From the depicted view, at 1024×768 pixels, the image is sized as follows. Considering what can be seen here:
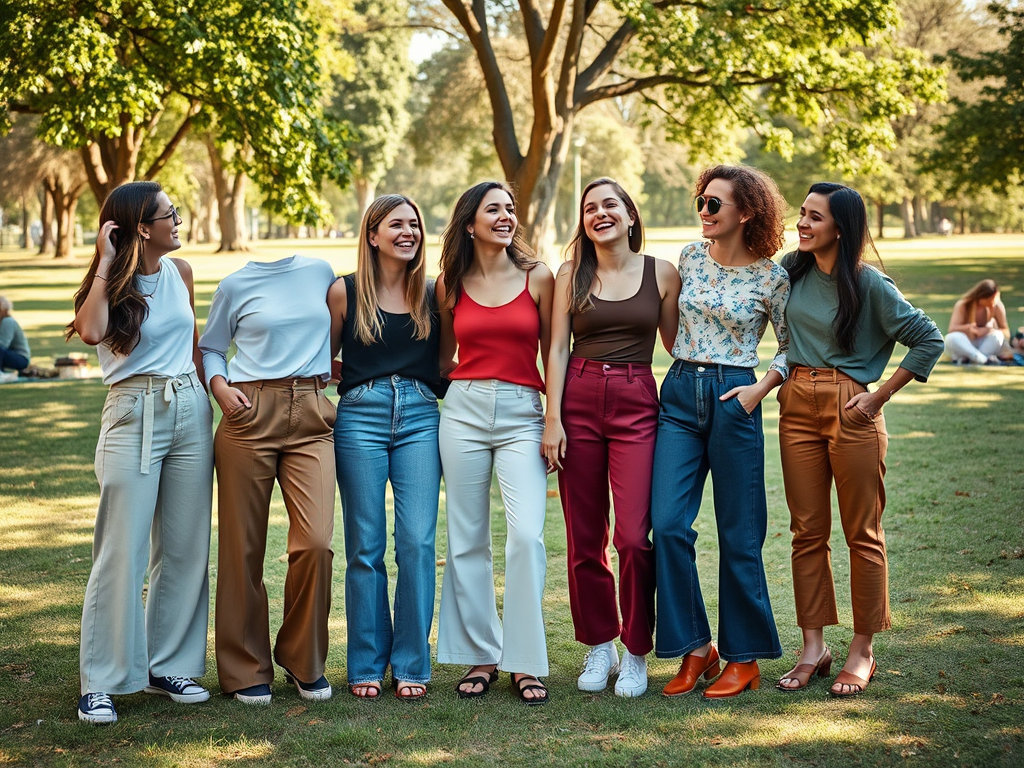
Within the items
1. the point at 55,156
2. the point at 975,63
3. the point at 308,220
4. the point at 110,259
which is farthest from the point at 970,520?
the point at 55,156

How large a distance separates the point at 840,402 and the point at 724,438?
540 mm

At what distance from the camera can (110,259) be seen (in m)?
4.35

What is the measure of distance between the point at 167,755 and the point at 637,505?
223 cm

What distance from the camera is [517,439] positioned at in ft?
15.1

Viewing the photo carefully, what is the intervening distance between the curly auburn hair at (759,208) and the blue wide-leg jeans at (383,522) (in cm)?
173

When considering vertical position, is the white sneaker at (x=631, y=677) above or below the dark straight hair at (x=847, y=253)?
below

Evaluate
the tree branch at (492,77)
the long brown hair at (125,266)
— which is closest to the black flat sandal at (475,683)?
the long brown hair at (125,266)

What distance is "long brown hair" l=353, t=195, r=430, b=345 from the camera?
460cm

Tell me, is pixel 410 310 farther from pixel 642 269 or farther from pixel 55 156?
pixel 55 156

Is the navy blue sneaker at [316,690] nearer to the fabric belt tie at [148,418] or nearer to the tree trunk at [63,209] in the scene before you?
the fabric belt tie at [148,418]

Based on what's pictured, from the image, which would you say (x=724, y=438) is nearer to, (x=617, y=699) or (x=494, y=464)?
(x=494, y=464)

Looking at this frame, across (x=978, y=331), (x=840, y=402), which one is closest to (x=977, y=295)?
(x=978, y=331)

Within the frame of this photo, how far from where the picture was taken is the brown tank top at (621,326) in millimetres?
4590

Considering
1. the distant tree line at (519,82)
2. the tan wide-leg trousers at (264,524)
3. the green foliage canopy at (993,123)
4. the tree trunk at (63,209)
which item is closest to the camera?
the tan wide-leg trousers at (264,524)
